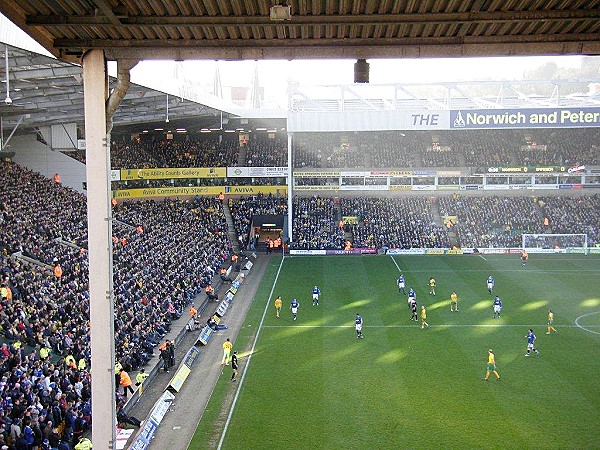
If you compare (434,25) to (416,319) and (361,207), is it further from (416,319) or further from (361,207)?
(361,207)

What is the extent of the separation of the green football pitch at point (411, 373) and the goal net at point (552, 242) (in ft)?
39.2

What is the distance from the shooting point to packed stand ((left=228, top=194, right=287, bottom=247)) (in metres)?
52.0

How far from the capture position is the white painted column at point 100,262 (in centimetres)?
1035

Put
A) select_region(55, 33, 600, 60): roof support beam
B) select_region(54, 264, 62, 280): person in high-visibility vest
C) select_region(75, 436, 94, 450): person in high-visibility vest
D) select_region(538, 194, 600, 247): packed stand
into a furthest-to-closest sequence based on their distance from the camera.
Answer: select_region(538, 194, 600, 247): packed stand < select_region(54, 264, 62, 280): person in high-visibility vest < select_region(75, 436, 94, 450): person in high-visibility vest < select_region(55, 33, 600, 60): roof support beam

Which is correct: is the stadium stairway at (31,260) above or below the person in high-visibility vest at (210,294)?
above

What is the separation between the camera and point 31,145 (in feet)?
144

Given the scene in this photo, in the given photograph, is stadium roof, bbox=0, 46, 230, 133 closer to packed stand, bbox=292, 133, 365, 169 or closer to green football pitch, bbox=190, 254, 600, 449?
green football pitch, bbox=190, 254, 600, 449

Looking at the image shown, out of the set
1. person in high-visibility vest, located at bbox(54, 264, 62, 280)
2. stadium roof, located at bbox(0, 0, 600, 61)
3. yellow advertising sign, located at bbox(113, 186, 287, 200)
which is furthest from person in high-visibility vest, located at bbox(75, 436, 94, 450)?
yellow advertising sign, located at bbox(113, 186, 287, 200)

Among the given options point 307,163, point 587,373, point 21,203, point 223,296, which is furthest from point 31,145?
point 587,373

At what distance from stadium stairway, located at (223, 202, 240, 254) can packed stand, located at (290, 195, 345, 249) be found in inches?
166

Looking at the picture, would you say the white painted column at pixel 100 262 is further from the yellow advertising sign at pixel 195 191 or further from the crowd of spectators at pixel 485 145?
the crowd of spectators at pixel 485 145

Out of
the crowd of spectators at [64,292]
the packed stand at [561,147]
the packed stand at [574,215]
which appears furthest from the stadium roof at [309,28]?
the packed stand at [561,147]

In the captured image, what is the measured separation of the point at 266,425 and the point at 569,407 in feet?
28.2

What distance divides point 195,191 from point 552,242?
28501 mm
